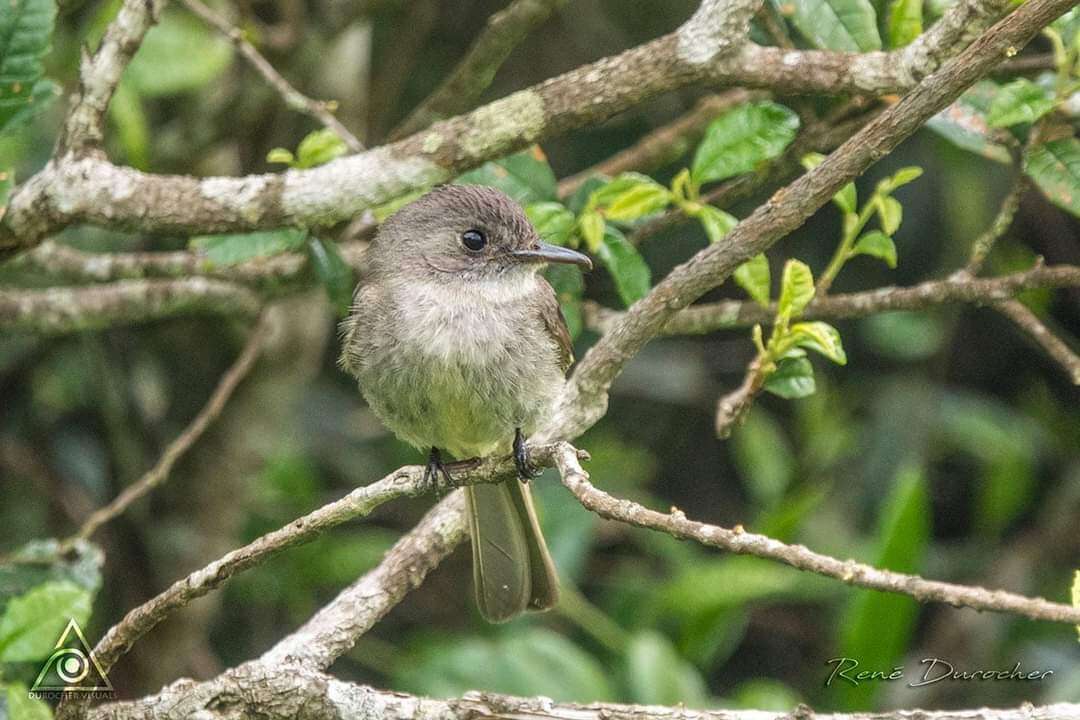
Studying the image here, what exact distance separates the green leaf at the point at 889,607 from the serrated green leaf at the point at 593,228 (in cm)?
164

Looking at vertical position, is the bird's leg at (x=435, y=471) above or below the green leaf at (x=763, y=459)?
above

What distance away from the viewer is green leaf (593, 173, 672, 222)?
11.4 feet

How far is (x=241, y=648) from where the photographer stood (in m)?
5.71

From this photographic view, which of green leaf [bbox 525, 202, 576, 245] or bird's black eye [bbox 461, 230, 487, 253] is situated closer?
green leaf [bbox 525, 202, 576, 245]

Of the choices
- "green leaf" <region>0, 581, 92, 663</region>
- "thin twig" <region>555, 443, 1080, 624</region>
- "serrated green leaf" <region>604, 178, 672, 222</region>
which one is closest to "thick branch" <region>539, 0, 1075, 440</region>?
"serrated green leaf" <region>604, 178, 672, 222</region>

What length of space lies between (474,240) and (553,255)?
12.5 inches

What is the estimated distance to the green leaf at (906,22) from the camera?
3320 millimetres

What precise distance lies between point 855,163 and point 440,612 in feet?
12.2

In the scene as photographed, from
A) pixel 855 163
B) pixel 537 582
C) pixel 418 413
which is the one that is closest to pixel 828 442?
pixel 537 582

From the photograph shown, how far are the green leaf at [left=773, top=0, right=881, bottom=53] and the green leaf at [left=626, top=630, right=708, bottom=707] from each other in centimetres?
217

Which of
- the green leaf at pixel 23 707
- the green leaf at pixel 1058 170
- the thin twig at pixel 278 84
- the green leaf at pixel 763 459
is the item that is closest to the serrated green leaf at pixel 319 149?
the thin twig at pixel 278 84

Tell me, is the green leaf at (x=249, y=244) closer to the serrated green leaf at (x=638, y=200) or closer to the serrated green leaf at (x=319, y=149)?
the serrated green leaf at (x=319, y=149)

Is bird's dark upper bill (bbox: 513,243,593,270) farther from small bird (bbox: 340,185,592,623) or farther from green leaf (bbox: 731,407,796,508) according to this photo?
green leaf (bbox: 731,407,796,508)

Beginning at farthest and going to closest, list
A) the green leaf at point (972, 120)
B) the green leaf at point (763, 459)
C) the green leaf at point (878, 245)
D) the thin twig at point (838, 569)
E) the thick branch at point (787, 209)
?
1. the green leaf at point (763, 459)
2. the green leaf at point (972, 120)
3. the green leaf at point (878, 245)
4. the thick branch at point (787, 209)
5. the thin twig at point (838, 569)
